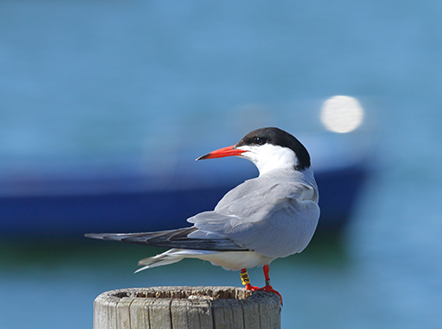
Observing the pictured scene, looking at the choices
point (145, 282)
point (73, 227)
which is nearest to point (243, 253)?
point (145, 282)

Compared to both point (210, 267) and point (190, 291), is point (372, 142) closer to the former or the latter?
point (210, 267)

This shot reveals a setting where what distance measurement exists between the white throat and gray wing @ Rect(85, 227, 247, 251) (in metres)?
0.63

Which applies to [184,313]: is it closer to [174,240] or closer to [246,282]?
[174,240]

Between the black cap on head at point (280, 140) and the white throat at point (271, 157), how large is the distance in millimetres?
19

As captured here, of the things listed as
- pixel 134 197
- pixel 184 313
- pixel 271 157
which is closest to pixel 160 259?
pixel 184 313

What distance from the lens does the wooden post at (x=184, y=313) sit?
1629 millimetres

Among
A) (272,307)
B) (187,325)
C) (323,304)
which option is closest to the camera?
(187,325)

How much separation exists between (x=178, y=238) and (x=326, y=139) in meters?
7.38

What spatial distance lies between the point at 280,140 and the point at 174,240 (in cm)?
88

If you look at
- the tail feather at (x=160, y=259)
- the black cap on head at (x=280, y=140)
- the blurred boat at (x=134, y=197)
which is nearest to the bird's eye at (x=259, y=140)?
the black cap on head at (x=280, y=140)

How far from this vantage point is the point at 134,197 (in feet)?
25.0

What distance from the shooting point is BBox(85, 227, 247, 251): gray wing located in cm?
169

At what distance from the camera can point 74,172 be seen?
8023 mm

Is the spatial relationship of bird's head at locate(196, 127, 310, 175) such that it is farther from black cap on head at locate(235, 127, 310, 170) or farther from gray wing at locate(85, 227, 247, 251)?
gray wing at locate(85, 227, 247, 251)
